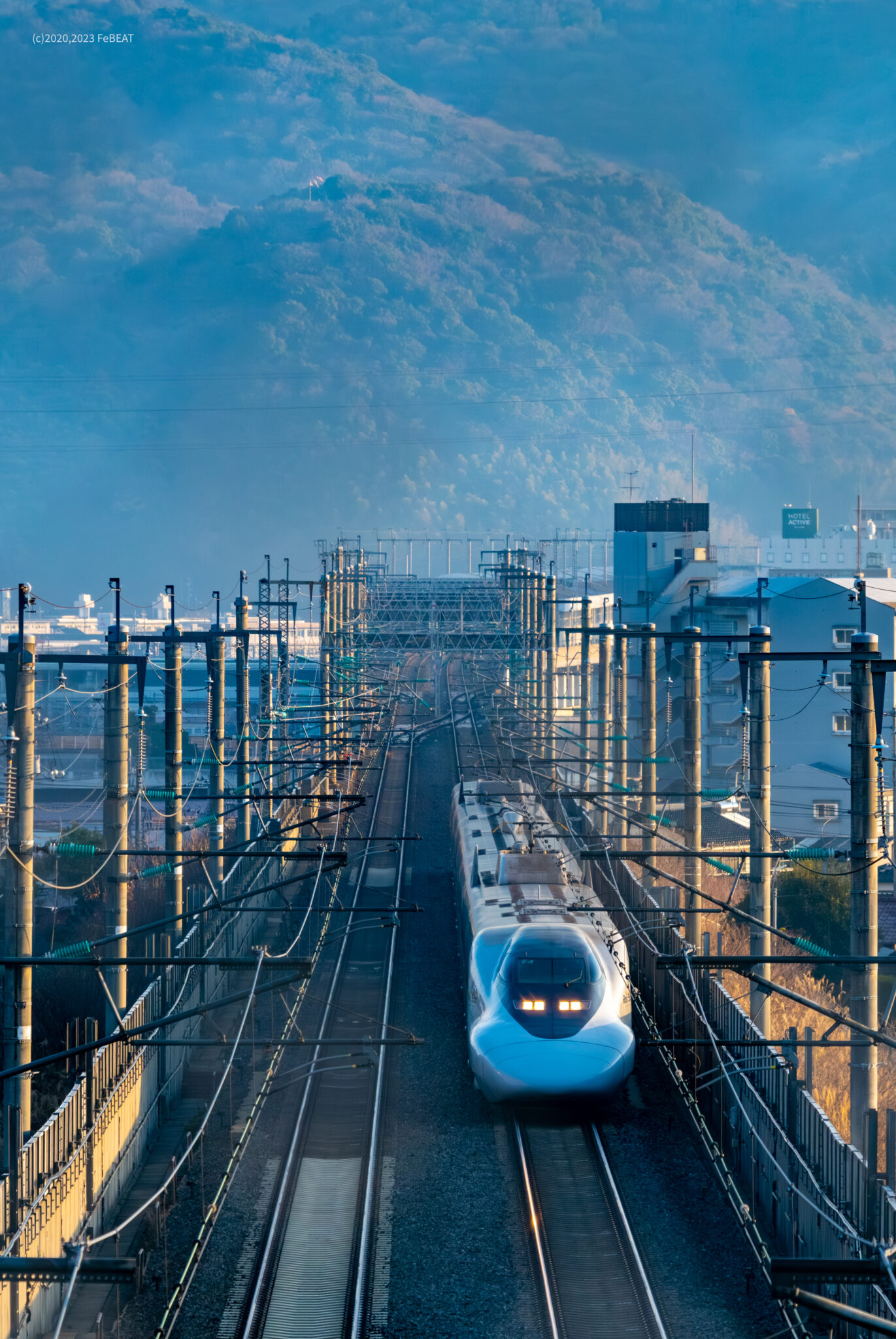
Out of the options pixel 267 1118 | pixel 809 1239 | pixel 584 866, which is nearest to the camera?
pixel 809 1239

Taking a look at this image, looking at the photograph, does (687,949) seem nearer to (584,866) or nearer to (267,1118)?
(267,1118)

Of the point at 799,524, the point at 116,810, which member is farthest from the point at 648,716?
the point at 799,524

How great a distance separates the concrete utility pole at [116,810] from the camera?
580 inches

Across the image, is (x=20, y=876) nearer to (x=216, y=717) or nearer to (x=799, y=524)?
(x=216, y=717)

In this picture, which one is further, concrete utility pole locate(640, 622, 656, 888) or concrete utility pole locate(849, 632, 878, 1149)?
concrete utility pole locate(640, 622, 656, 888)

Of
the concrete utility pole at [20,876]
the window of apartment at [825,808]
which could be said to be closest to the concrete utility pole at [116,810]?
the concrete utility pole at [20,876]

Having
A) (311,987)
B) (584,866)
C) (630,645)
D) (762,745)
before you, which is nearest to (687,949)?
(762,745)

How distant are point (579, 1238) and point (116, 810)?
21.9 ft

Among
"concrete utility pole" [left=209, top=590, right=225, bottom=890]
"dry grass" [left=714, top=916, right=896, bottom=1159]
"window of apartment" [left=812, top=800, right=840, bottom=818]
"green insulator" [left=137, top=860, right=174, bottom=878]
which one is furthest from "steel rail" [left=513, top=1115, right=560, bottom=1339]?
"window of apartment" [left=812, top=800, right=840, bottom=818]

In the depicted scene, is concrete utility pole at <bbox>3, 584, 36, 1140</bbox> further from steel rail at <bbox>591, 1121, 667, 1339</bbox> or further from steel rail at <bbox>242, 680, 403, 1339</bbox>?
steel rail at <bbox>591, 1121, 667, 1339</bbox>

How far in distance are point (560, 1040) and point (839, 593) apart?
1322 inches

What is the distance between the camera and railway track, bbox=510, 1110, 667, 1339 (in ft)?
34.1

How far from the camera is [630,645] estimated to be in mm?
62219

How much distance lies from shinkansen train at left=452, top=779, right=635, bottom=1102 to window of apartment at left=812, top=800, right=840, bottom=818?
2892 centimetres
